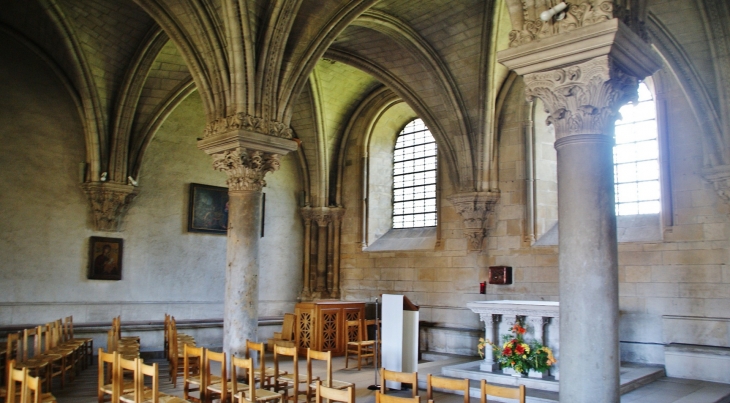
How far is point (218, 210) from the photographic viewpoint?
15070mm

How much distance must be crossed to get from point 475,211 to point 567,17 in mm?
7523

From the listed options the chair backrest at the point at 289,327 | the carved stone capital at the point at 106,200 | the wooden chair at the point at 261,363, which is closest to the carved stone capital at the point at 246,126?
the wooden chair at the point at 261,363

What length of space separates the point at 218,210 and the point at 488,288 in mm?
6719

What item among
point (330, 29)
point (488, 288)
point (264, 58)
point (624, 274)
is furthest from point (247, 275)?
point (624, 274)

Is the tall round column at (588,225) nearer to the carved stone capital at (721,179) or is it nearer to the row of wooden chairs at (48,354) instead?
the carved stone capital at (721,179)

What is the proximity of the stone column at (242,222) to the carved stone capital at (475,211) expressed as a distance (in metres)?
4.66

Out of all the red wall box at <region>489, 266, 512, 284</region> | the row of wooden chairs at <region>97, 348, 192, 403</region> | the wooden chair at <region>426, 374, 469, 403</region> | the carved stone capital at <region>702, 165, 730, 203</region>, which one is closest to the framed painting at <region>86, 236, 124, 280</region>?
the row of wooden chairs at <region>97, 348, 192, 403</region>

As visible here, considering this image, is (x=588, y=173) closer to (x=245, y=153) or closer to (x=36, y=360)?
(x=245, y=153)

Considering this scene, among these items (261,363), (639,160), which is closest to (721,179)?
(639,160)

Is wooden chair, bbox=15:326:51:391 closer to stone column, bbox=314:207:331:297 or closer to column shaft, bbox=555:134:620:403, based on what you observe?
column shaft, bbox=555:134:620:403

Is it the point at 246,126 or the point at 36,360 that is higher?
the point at 246,126

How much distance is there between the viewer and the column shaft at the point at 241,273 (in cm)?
934

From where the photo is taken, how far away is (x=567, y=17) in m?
5.55

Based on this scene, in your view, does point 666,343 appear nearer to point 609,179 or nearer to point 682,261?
point 682,261
